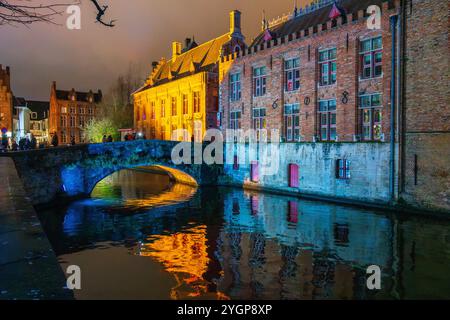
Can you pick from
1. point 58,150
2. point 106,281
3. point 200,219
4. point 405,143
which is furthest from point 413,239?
point 58,150

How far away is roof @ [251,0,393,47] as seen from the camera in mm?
23203

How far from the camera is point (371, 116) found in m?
20.0

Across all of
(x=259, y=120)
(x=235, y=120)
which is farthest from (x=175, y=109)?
(x=259, y=120)

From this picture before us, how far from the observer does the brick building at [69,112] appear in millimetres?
71000

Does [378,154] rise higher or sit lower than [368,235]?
higher

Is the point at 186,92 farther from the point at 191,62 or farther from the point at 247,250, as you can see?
the point at 247,250

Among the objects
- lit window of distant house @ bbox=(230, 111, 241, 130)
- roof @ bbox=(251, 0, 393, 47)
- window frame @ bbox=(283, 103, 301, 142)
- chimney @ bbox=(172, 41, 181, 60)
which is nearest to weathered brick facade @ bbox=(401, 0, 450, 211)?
roof @ bbox=(251, 0, 393, 47)

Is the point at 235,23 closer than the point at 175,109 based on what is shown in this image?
Yes

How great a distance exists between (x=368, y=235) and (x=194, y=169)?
16.4 metres

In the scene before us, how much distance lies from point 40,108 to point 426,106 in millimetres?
82393

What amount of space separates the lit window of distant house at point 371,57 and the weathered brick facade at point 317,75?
219 mm

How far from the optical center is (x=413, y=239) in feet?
43.2

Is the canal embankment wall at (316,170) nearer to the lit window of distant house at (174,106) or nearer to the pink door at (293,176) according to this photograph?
the pink door at (293,176)
